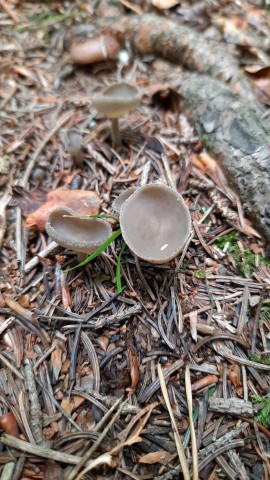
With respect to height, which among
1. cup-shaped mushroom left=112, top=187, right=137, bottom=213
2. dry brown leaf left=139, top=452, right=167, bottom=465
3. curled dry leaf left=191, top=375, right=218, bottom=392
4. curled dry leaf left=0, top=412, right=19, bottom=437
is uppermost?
cup-shaped mushroom left=112, top=187, right=137, bottom=213

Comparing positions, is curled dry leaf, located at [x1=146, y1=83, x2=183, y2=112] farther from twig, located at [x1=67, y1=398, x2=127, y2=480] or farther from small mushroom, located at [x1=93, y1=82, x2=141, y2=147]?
twig, located at [x1=67, y1=398, x2=127, y2=480]

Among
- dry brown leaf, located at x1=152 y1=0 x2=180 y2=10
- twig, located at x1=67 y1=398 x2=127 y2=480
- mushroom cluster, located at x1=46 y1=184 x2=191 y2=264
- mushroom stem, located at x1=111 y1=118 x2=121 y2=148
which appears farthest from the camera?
dry brown leaf, located at x1=152 y1=0 x2=180 y2=10

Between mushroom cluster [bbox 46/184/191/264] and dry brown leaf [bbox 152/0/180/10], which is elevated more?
dry brown leaf [bbox 152/0/180/10]

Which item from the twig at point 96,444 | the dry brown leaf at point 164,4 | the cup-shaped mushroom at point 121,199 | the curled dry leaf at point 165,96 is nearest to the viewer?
the twig at point 96,444

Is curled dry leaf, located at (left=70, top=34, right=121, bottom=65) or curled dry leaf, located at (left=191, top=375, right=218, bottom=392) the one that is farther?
curled dry leaf, located at (left=70, top=34, right=121, bottom=65)

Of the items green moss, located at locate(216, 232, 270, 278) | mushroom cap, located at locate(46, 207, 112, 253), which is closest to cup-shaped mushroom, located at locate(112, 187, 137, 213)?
mushroom cap, located at locate(46, 207, 112, 253)

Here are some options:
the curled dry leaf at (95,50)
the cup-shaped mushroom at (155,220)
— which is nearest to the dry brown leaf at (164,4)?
the curled dry leaf at (95,50)

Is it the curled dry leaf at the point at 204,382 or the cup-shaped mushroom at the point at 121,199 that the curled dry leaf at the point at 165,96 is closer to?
the cup-shaped mushroom at the point at 121,199
